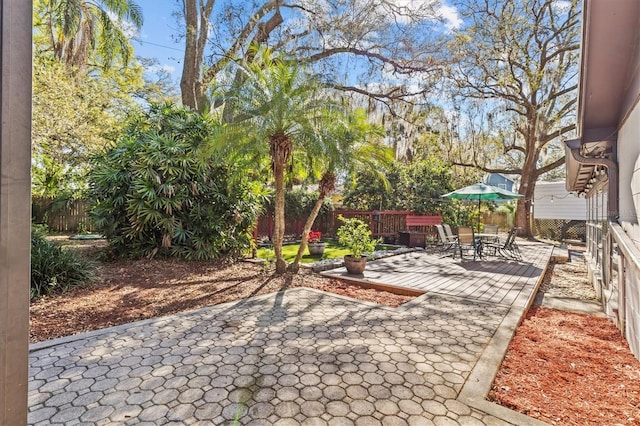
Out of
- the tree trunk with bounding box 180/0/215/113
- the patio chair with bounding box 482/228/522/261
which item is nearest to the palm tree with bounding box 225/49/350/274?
the tree trunk with bounding box 180/0/215/113

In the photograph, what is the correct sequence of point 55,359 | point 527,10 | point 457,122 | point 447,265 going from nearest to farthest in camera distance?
1. point 55,359
2. point 447,265
3. point 527,10
4. point 457,122

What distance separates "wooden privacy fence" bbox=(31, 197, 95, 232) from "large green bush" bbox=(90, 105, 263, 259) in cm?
Result: 896

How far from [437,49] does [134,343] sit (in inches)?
483

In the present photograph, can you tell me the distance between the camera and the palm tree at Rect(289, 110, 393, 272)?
651cm

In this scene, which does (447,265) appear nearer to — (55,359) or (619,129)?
(619,129)

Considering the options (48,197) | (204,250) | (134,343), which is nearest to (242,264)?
(204,250)

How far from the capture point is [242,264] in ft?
27.2

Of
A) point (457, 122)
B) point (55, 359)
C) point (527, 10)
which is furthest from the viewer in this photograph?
point (457, 122)

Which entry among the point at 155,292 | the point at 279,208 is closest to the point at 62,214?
the point at 155,292

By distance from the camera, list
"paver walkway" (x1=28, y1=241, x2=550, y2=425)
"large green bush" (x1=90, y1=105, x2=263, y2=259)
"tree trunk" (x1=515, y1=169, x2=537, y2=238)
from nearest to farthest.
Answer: "paver walkway" (x1=28, y1=241, x2=550, y2=425) → "large green bush" (x1=90, y1=105, x2=263, y2=259) → "tree trunk" (x1=515, y1=169, x2=537, y2=238)

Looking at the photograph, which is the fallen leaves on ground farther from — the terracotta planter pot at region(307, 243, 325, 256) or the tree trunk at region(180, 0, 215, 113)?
the tree trunk at region(180, 0, 215, 113)

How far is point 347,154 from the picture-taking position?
21.9ft

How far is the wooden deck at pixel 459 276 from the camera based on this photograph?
5844 millimetres

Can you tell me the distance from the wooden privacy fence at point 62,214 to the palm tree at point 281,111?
12559mm
